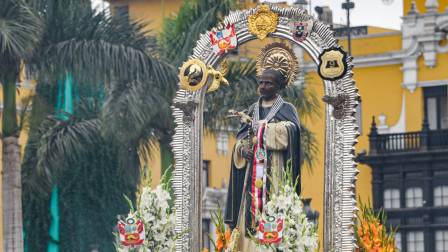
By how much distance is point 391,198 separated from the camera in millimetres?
70500

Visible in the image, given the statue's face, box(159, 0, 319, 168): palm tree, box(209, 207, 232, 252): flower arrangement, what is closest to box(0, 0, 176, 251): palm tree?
box(159, 0, 319, 168): palm tree

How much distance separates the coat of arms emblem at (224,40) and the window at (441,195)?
3840 cm

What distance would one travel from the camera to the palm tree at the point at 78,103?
44.6m

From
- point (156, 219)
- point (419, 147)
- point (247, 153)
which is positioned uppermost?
point (419, 147)

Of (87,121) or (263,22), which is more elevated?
(87,121)

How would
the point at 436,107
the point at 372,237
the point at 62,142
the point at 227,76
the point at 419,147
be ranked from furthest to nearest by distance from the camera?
the point at 436,107 → the point at 419,147 → the point at 62,142 → the point at 227,76 → the point at 372,237

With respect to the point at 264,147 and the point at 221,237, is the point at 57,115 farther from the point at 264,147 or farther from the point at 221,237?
the point at 264,147

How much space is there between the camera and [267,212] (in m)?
29.0

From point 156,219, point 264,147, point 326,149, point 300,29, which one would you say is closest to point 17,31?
point 156,219

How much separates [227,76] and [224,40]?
1256cm

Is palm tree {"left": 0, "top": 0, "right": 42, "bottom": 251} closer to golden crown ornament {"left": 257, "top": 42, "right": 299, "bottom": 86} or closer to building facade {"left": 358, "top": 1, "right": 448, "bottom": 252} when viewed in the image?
golden crown ornament {"left": 257, "top": 42, "right": 299, "bottom": 86}

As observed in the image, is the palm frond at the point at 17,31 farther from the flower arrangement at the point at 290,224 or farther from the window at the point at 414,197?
the window at the point at 414,197

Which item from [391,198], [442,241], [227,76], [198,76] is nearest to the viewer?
[198,76]

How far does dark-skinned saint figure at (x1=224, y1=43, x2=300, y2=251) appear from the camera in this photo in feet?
99.3
